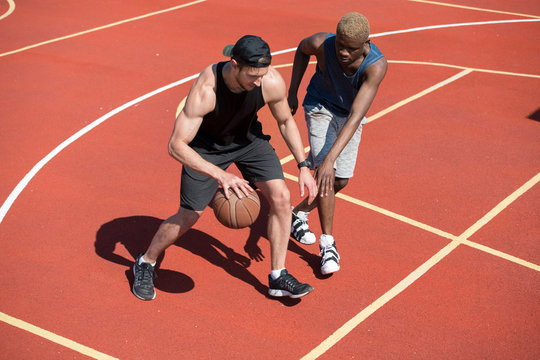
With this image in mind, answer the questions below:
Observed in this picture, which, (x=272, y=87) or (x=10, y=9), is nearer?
(x=272, y=87)

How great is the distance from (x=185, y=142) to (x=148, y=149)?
12.1ft

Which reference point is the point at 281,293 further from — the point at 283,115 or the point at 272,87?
the point at 272,87

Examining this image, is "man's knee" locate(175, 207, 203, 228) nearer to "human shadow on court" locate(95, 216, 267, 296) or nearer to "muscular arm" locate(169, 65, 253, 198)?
"muscular arm" locate(169, 65, 253, 198)

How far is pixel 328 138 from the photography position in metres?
6.33

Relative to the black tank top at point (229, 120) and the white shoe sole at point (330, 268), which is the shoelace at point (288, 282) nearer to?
the white shoe sole at point (330, 268)

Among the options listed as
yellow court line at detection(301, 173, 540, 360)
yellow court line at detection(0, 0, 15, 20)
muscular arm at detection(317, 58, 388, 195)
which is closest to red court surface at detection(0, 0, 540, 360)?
yellow court line at detection(301, 173, 540, 360)

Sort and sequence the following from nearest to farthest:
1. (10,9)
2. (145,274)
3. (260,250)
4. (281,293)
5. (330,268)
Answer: (281,293) → (145,274) → (330,268) → (260,250) → (10,9)

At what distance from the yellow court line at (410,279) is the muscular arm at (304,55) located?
2049mm

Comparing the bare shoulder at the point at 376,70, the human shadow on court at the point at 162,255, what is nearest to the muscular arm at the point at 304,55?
the bare shoulder at the point at 376,70

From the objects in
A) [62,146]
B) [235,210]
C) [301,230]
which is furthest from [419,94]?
[235,210]

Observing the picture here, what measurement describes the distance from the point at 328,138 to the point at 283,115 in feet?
2.89

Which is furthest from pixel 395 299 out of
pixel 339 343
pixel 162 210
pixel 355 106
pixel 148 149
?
pixel 148 149

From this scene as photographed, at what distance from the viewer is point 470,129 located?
31.1 ft

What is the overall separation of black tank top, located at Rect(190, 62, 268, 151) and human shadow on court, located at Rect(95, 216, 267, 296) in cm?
143
